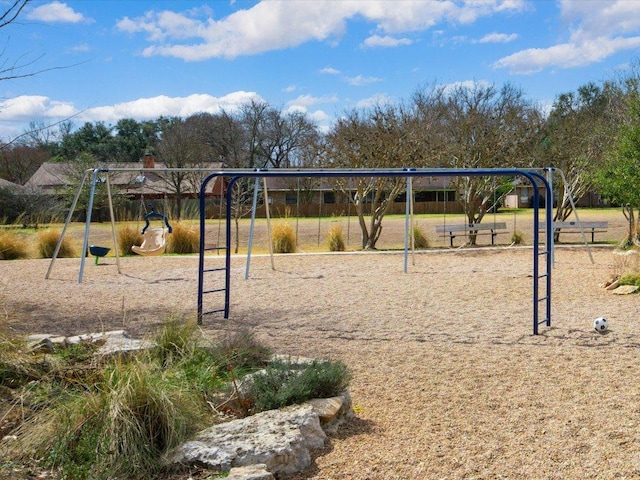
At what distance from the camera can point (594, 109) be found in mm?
31719

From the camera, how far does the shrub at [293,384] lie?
4.82 metres

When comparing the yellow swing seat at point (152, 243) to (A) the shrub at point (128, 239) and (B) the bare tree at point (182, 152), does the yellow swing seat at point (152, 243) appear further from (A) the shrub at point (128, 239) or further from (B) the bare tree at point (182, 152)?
(B) the bare tree at point (182, 152)

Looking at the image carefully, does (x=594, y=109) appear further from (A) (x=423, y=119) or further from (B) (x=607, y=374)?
(B) (x=607, y=374)

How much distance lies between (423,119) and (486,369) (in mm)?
22748

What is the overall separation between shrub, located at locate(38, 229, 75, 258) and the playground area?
7.66 ft

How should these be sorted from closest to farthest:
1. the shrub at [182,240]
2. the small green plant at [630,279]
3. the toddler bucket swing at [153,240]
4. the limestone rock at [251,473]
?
the limestone rock at [251,473], the small green plant at [630,279], the toddler bucket swing at [153,240], the shrub at [182,240]

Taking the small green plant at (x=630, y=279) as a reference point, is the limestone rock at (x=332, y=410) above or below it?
below

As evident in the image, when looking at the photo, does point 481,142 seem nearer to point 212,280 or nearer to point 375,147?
point 375,147

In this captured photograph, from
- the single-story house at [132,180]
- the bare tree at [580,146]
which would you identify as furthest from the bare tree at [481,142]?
the single-story house at [132,180]

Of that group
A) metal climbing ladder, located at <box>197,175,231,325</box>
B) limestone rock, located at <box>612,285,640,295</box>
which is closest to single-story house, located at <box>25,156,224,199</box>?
metal climbing ladder, located at <box>197,175,231,325</box>

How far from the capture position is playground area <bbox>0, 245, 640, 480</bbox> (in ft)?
14.3

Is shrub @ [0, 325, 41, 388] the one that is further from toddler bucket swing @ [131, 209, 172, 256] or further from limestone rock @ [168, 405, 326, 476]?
toddler bucket swing @ [131, 209, 172, 256]

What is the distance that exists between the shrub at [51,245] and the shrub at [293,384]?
13.6 metres

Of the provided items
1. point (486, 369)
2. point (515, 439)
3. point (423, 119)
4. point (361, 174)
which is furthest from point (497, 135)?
point (515, 439)
